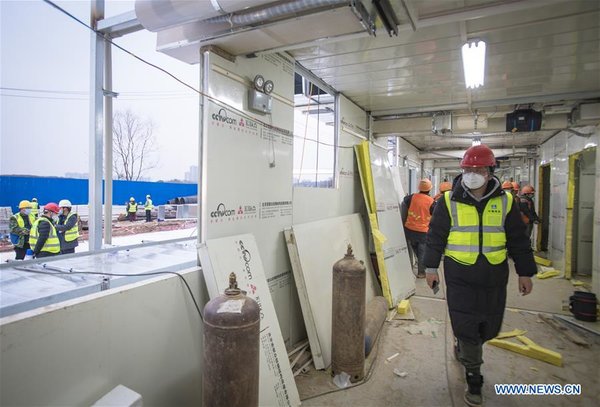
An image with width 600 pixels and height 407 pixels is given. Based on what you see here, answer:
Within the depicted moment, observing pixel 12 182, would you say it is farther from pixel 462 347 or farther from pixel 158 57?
pixel 462 347

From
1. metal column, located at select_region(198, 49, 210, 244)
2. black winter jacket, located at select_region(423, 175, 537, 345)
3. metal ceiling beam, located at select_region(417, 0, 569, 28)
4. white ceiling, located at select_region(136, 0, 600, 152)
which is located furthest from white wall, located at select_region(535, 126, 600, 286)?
metal column, located at select_region(198, 49, 210, 244)

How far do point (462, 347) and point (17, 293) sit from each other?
2614 mm

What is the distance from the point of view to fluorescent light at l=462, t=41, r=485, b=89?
2547mm

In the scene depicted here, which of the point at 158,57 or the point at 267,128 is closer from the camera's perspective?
the point at 158,57

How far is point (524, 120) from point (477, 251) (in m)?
3.31

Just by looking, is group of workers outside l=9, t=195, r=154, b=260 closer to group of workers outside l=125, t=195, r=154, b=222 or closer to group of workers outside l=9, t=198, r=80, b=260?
group of workers outside l=9, t=198, r=80, b=260

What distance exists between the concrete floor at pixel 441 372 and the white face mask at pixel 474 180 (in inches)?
59.7

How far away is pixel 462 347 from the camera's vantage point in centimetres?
233

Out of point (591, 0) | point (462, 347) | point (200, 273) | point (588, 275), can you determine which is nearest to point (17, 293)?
point (200, 273)

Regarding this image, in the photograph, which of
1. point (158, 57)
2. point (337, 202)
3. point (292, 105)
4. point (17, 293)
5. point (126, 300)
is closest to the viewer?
point (17, 293)

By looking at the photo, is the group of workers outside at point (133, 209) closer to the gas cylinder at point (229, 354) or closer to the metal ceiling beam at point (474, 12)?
the gas cylinder at point (229, 354)

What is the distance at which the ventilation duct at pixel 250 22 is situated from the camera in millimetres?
1682

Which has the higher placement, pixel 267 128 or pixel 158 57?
pixel 158 57

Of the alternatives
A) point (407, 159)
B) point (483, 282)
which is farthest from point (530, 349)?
point (407, 159)
